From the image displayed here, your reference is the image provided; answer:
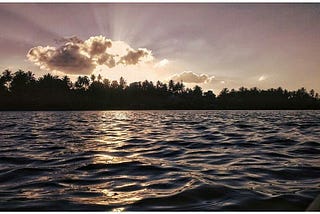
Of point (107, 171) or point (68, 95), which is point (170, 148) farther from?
point (68, 95)

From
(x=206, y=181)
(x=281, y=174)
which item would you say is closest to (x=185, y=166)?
(x=206, y=181)

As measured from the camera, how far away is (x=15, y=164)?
8.58 metres

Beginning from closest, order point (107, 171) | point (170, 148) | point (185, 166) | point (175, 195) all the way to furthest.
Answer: point (175, 195), point (107, 171), point (185, 166), point (170, 148)

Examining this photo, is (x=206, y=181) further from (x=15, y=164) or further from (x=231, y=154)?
(x=15, y=164)

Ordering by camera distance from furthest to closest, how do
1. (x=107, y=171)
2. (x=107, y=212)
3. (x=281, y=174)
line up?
(x=107, y=171) → (x=281, y=174) → (x=107, y=212)

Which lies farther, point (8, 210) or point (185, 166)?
point (185, 166)

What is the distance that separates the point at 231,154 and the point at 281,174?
302 centimetres

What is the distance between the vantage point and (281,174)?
7176 mm

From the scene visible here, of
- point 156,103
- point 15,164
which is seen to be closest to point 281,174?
point 15,164

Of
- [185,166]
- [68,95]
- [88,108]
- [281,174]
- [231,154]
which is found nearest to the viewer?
[281,174]

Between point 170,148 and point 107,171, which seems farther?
point 170,148

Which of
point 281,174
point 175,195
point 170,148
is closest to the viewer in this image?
point 175,195

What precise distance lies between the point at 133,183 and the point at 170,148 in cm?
546

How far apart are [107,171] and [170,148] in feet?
14.9
